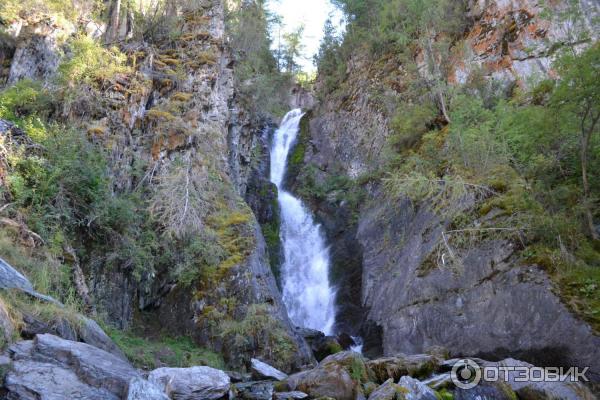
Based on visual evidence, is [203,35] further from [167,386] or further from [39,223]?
[167,386]

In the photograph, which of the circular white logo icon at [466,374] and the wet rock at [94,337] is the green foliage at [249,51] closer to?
the wet rock at [94,337]

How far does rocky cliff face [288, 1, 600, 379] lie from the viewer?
9211 mm

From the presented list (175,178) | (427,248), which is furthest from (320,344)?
(175,178)

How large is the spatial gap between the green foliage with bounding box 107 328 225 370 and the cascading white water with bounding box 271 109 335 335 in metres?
5.67

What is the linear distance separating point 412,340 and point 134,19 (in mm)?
16156

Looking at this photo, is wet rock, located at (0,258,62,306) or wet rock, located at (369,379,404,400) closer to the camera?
wet rock, located at (0,258,62,306)

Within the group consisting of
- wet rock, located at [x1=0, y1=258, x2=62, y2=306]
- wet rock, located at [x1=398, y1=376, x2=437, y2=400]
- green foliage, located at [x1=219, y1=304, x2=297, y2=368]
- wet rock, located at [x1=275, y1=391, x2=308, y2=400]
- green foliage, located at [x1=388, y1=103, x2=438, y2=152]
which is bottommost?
green foliage, located at [x1=219, y1=304, x2=297, y2=368]

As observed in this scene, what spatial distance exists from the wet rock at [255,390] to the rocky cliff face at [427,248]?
5.10 m

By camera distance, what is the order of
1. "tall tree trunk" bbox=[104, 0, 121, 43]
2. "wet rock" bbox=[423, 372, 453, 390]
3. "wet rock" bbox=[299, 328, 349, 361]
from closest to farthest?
"wet rock" bbox=[423, 372, 453, 390] < "wet rock" bbox=[299, 328, 349, 361] < "tall tree trunk" bbox=[104, 0, 121, 43]

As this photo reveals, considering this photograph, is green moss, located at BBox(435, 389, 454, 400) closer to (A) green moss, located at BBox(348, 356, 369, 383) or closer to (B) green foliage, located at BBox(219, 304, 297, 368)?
(A) green moss, located at BBox(348, 356, 369, 383)

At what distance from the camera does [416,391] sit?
6.38m

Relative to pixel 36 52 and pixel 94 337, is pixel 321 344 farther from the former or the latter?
pixel 36 52

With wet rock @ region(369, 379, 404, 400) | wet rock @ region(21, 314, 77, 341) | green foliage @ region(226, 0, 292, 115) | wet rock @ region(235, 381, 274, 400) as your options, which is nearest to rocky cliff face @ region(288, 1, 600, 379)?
wet rock @ region(369, 379, 404, 400)

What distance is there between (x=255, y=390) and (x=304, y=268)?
11364 millimetres
